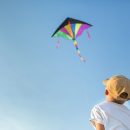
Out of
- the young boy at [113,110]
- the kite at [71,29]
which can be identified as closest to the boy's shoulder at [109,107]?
the young boy at [113,110]

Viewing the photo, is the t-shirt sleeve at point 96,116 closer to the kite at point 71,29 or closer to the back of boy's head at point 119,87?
the back of boy's head at point 119,87

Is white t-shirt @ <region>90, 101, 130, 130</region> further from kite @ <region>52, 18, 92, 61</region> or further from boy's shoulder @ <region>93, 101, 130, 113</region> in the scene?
kite @ <region>52, 18, 92, 61</region>

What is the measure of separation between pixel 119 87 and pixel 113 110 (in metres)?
0.28

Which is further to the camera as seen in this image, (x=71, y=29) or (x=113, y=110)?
(x=71, y=29)

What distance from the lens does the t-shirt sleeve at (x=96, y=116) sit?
416cm

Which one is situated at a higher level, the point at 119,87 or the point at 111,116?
the point at 119,87

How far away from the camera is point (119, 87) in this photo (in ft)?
13.7

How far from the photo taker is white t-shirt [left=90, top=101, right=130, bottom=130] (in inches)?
163

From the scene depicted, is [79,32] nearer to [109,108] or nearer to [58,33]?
[58,33]

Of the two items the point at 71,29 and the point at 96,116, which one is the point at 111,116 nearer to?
the point at 96,116

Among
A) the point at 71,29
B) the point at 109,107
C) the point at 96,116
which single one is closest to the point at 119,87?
the point at 109,107

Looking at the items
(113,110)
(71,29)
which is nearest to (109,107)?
(113,110)

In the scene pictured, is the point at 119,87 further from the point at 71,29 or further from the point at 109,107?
the point at 71,29

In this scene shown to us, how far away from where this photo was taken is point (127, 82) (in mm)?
4207
